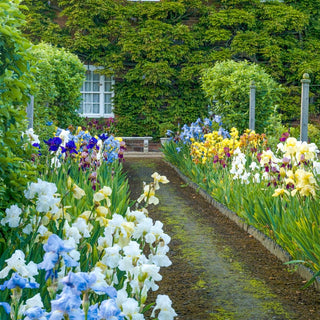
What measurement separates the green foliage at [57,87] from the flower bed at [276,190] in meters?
A: 2.73

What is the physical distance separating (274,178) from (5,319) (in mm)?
3742

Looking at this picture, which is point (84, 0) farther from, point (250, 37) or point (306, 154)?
point (306, 154)

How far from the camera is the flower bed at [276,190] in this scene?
13.9 feet

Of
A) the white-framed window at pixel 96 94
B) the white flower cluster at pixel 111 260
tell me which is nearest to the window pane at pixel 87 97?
the white-framed window at pixel 96 94

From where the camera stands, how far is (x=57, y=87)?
1041 cm

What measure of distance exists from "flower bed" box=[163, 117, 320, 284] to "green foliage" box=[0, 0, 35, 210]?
2.05 metres

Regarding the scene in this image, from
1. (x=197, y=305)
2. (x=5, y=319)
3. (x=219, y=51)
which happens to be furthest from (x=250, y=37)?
(x=5, y=319)

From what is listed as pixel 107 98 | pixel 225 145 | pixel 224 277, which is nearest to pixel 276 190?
pixel 224 277

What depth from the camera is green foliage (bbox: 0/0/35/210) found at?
316cm

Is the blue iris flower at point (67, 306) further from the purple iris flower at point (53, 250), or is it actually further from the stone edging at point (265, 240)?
the stone edging at point (265, 240)

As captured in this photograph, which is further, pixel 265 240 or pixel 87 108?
pixel 87 108

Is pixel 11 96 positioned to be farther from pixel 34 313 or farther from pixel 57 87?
pixel 57 87

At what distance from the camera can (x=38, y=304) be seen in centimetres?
168

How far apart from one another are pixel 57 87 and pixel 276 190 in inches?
261
